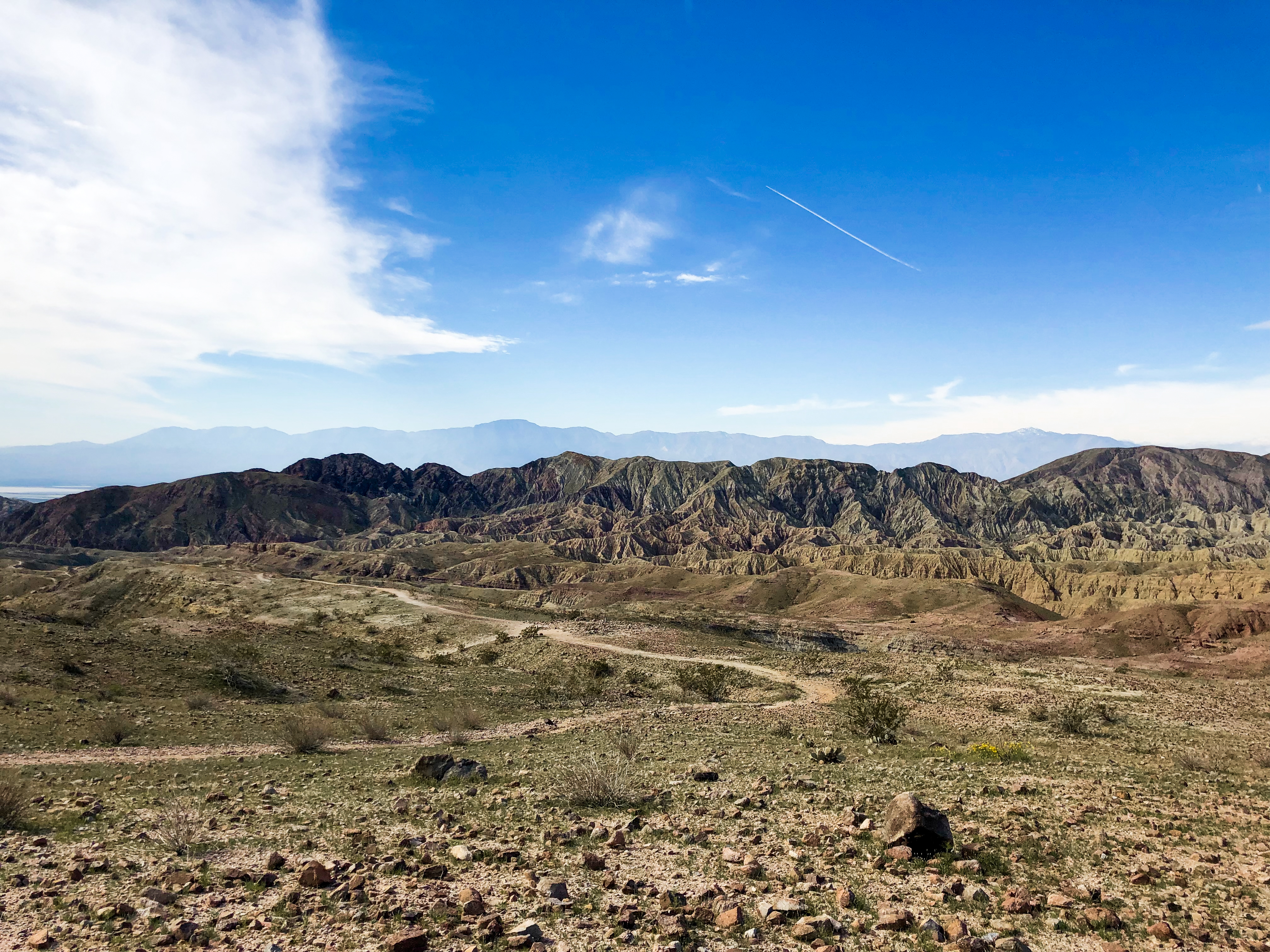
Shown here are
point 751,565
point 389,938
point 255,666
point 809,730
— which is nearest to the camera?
point 389,938

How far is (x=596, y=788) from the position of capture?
12875 mm

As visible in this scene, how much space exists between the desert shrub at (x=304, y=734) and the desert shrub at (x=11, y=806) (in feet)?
23.4

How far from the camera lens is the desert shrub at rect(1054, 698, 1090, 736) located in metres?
22.5

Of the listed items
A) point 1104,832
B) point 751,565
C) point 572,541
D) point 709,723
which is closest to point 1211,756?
point 1104,832

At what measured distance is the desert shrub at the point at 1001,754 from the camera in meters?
17.0

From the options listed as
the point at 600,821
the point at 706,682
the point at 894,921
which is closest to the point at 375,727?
the point at 600,821

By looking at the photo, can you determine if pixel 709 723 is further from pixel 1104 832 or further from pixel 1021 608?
pixel 1021 608

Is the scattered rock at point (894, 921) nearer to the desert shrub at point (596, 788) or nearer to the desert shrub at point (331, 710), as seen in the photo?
the desert shrub at point (596, 788)

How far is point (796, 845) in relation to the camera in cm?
1047

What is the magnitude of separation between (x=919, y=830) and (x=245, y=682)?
2698cm

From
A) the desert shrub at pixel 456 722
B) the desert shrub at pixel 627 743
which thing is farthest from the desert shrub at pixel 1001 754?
the desert shrub at pixel 456 722

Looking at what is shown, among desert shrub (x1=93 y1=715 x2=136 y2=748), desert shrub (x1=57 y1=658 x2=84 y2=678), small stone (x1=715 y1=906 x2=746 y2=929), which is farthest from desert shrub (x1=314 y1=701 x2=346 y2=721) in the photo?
small stone (x1=715 y1=906 x2=746 y2=929)

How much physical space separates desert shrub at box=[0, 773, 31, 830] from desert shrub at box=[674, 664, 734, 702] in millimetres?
26433

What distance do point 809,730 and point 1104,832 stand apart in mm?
12505
